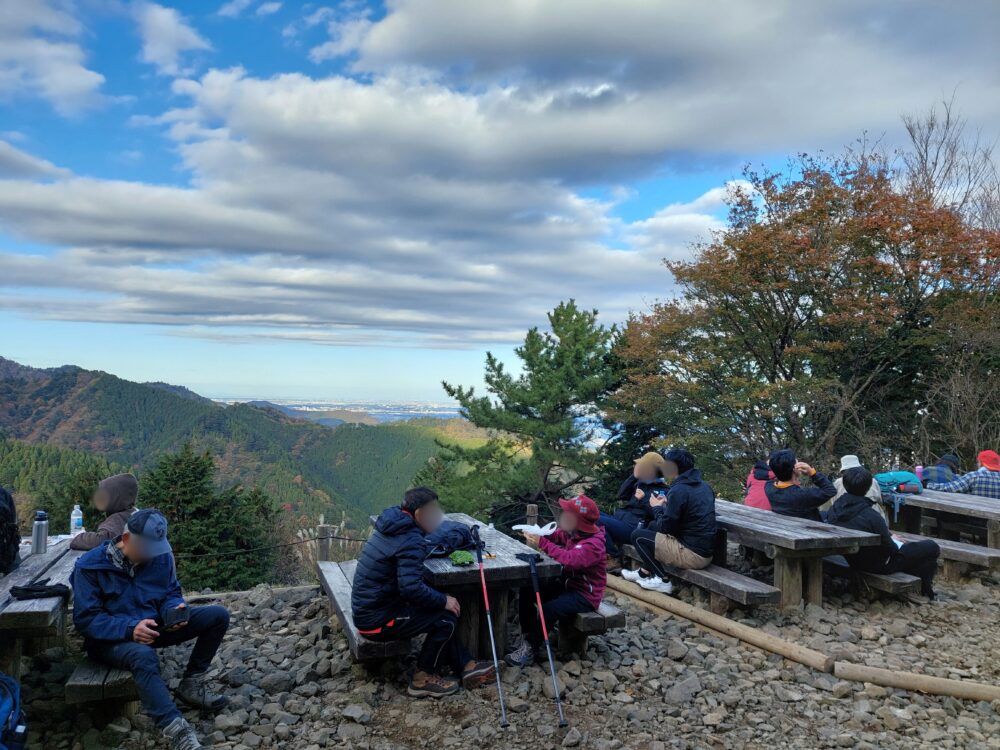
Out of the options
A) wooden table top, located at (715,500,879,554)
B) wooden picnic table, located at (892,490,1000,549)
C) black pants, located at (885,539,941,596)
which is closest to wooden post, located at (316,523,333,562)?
wooden table top, located at (715,500,879,554)

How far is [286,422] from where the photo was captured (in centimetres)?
9431

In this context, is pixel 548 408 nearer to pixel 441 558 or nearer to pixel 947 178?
pixel 947 178

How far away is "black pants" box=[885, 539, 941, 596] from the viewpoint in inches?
246

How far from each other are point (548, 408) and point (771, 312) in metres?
6.56

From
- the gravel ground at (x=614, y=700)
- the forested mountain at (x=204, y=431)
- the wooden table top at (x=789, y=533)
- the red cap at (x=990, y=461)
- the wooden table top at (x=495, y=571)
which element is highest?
the red cap at (x=990, y=461)

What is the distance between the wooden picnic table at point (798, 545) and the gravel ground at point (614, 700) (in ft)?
1.36

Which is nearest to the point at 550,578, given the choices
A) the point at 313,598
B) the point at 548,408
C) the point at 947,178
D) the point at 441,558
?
the point at 441,558

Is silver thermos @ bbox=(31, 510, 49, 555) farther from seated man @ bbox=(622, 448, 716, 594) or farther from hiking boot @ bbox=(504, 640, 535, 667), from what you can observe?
seated man @ bbox=(622, 448, 716, 594)

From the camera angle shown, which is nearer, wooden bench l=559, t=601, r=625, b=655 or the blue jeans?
wooden bench l=559, t=601, r=625, b=655

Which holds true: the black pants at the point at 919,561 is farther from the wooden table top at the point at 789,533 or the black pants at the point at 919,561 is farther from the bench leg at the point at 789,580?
the bench leg at the point at 789,580

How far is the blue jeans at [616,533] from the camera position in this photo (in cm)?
737

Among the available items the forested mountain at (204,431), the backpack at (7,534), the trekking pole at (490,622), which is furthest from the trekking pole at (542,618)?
the forested mountain at (204,431)

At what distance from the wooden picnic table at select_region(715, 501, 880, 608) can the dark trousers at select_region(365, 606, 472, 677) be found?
9.30 feet

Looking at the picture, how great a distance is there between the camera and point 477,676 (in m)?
4.50
